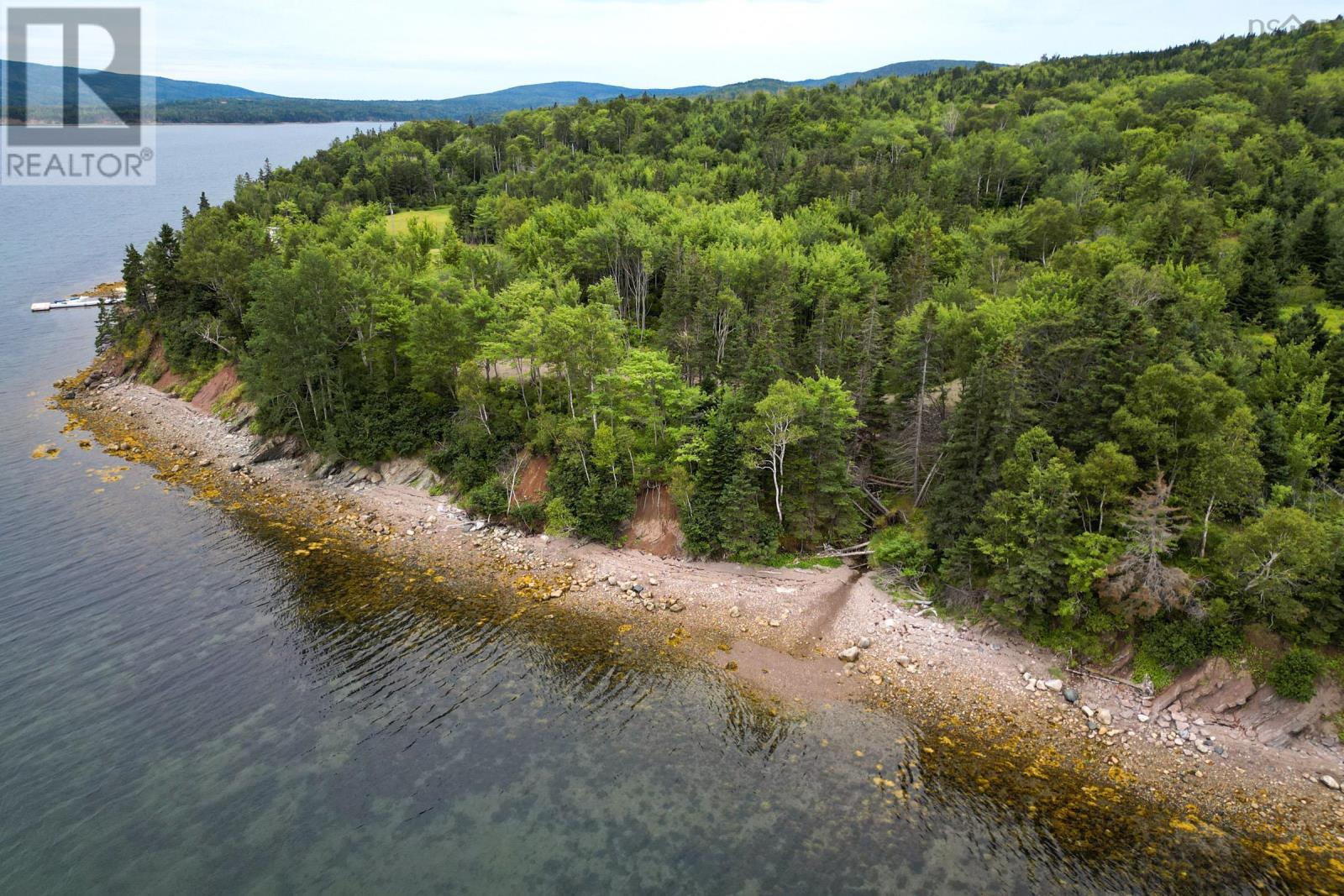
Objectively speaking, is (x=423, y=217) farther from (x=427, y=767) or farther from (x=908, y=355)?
(x=427, y=767)

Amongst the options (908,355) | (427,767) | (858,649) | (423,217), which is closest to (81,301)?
(423,217)

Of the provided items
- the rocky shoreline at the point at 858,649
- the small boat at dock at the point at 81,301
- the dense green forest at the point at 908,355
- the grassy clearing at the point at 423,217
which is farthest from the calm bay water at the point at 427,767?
the small boat at dock at the point at 81,301

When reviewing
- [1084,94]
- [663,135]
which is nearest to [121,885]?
[663,135]

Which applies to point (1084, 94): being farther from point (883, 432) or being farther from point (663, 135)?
point (883, 432)

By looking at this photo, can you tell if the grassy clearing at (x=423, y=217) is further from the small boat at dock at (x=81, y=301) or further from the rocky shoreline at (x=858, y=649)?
the rocky shoreline at (x=858, y=649)

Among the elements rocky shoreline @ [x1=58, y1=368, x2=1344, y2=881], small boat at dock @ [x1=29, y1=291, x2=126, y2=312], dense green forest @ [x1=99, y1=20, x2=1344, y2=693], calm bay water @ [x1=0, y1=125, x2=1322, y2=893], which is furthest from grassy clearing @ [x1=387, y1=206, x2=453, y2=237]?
calm bay water @ [x1=0, y1=125, x2=1322, y2=893]
